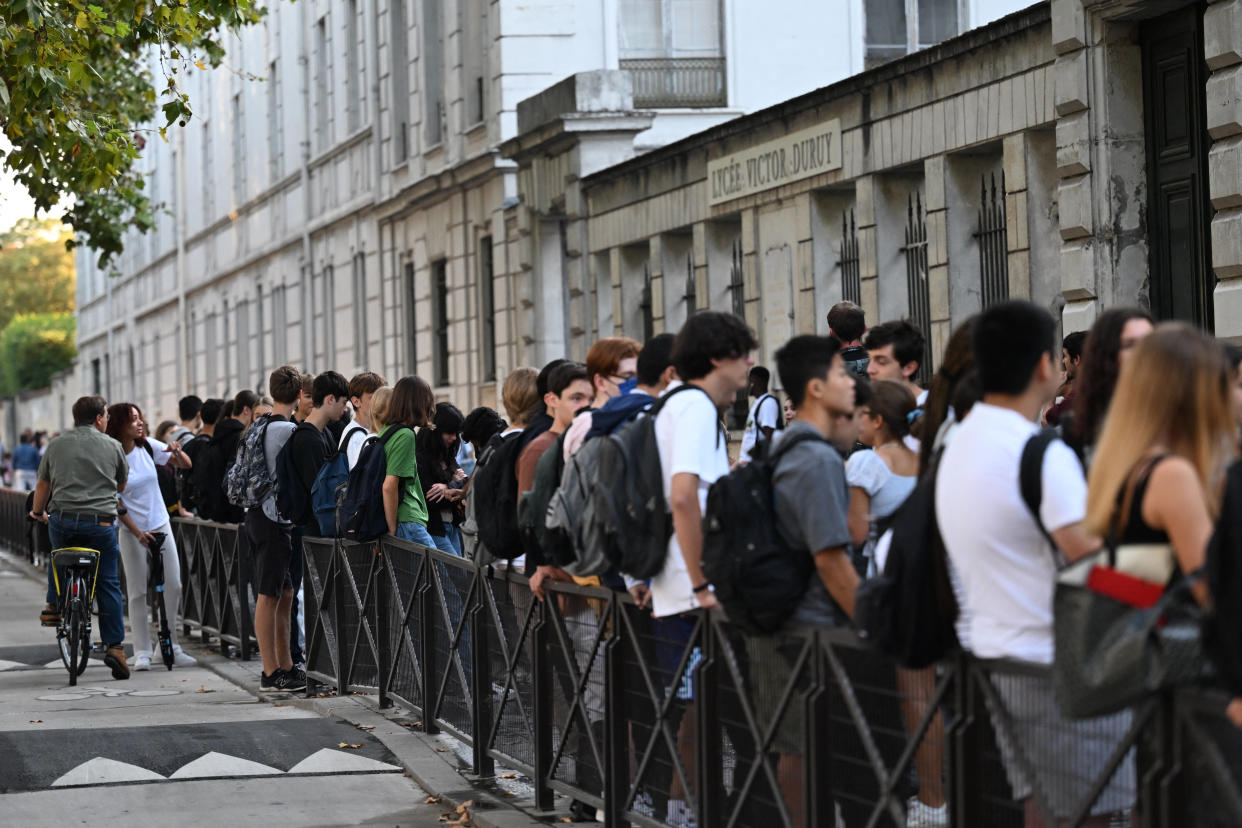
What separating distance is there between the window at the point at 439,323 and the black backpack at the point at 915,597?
2511 centimetres

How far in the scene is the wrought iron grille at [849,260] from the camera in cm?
1673

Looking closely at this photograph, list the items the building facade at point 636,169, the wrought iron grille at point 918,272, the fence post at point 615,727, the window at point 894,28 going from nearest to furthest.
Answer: the fence post at point 615,727
the building facade at point 636,169
the wrought iron grille at point 918,272
the window at point 894,28

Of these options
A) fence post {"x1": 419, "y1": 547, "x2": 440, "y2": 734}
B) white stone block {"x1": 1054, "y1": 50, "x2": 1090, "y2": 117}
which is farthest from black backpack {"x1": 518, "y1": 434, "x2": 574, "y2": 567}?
white stone block {"x1": 1054, "y1": 50, "x2": 1090, "y2": 117}

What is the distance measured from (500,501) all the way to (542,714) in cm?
89

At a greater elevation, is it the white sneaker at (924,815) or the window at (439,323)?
the window at (439,323)

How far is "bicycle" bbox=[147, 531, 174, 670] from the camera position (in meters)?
14.8

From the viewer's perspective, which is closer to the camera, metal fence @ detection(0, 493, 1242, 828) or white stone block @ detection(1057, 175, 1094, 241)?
metal fence @ detection(0, 493, 1242, 828)

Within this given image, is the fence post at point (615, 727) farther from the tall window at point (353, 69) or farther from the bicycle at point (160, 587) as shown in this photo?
the tall window at point (353, 69)

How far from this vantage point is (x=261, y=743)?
10.2m

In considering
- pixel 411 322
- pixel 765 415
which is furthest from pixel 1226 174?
pixel 411 322

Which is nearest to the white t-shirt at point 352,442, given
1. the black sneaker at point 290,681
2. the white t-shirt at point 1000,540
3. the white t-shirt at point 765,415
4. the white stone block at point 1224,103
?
the black sneaker at point 290,681

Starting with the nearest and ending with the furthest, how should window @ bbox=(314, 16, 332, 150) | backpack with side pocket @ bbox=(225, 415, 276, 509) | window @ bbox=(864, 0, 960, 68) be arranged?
1. backpack with side pocket @ bbox=(225, 415, 276, 509)
2. window @ bbox=(864, 0, 960, 68)
3. window @ bbox=(314, 16, 332, 150)

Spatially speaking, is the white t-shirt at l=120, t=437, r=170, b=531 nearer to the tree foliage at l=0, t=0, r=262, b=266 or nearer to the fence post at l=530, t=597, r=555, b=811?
the tree foliage at l=0, t=0, r=262, b=266

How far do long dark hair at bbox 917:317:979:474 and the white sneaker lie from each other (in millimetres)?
955
